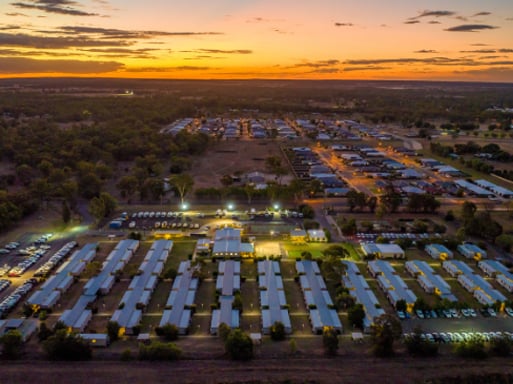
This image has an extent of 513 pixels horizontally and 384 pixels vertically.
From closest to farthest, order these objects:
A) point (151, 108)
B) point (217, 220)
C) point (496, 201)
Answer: point (217, 220) < point (496, 201) < point (151, 108)

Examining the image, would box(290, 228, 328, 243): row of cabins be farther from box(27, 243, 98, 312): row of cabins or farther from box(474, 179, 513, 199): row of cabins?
box(474, 179, 513, 199): row of cabins

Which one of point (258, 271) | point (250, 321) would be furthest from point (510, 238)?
point (250, 321)

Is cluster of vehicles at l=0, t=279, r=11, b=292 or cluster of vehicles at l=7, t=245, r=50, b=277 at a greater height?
cluster of vehicles at l=0, t=279, r=11, b=292

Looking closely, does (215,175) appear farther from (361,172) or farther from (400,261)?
(400,261)

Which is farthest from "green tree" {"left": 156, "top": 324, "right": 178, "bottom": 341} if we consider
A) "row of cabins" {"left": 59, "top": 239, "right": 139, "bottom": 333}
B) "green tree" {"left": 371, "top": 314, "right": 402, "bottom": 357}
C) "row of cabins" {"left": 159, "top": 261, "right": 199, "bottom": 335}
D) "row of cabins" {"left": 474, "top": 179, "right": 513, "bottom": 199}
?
"row of cabins" {"left": 474, "top": 179, "right": 513, "bottom": 199}

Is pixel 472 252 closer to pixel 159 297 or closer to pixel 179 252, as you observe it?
pixel 179 252
